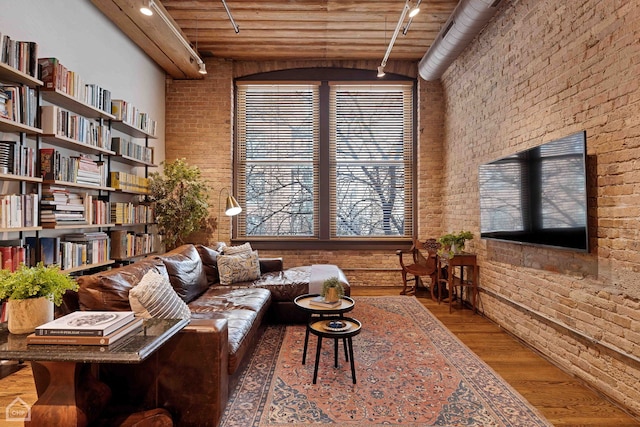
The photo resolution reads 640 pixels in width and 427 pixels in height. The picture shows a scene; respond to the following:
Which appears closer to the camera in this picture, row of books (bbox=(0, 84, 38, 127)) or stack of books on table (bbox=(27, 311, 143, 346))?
stack of books on table (bbox=(27, 311, 143, 346))

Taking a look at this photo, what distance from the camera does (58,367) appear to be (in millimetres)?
1577

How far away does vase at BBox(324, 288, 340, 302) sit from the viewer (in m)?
2.82

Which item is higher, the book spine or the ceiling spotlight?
the ceiling spotlight

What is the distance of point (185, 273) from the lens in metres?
3.22

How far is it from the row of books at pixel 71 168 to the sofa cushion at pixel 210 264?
1.30 m

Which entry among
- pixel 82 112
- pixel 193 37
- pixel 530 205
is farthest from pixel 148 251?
pixel 530 205

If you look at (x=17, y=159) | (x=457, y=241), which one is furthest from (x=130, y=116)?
(x=457, y=241)

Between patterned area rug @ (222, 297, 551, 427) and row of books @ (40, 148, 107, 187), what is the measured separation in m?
2.33

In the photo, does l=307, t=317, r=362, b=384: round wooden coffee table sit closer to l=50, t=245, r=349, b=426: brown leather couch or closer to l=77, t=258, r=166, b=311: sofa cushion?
l=50, t=245, r=349, b=426: brown leather couch

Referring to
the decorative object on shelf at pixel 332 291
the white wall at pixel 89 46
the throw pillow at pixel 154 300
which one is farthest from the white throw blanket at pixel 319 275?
the white wall at pixel 89 46

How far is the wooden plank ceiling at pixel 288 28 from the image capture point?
4.23 m

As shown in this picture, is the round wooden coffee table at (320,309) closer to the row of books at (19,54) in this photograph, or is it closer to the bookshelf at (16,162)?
the bookshelf at (16,162)

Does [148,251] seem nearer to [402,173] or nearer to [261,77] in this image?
[261,77]

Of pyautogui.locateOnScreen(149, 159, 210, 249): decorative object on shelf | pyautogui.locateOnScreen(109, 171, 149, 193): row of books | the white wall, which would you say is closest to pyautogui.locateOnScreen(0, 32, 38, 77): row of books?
the white wall
